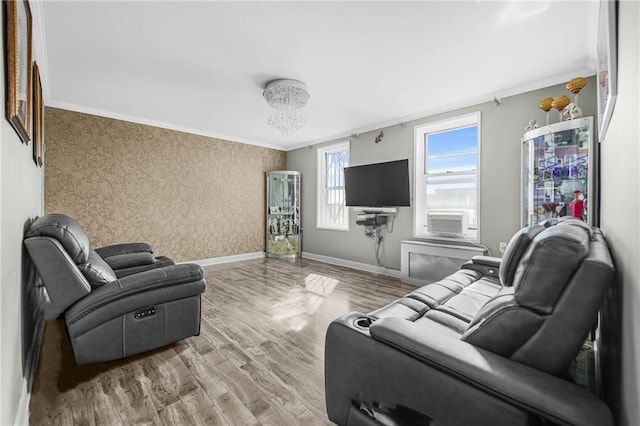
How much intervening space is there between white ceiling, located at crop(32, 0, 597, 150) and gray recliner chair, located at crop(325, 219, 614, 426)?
1.99m

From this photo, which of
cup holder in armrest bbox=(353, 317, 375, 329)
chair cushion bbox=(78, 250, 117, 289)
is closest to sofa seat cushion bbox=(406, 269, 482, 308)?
cup holder in armrest bbox=(353, 317, 375, 329)

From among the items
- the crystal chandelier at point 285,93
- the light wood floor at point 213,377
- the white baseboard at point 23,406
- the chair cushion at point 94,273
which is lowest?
the light wood floor at point 213,377

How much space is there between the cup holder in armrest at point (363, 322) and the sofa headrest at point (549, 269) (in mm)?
613

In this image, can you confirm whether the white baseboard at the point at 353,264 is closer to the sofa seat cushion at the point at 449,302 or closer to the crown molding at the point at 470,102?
the sofa seat cushion at the point at 449,302

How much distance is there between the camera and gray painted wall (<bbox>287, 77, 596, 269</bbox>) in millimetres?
3193

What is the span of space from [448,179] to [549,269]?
134 inches

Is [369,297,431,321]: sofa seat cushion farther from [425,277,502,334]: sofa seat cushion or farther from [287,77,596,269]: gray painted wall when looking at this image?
[287,77,596,269]: gray painted wall

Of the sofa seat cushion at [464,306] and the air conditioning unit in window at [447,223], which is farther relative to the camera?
the air conditioning unit in window at [447,223]

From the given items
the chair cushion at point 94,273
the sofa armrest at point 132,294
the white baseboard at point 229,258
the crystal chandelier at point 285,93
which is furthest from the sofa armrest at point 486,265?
the white baseboard at point 229,258

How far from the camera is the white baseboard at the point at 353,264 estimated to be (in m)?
4.54

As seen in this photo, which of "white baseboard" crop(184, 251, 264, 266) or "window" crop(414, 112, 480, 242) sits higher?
"window" crop(414, 112, 480, 242)

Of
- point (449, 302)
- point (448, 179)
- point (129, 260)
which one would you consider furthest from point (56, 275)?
point (448, 179)

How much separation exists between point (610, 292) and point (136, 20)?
328 cm

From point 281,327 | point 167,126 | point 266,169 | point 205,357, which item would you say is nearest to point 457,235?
point 281,327
